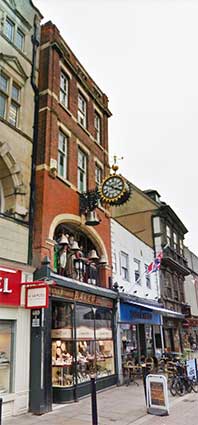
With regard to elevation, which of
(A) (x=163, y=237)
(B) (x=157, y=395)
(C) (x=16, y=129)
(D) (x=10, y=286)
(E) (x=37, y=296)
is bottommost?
(B) (x=157, y=395)

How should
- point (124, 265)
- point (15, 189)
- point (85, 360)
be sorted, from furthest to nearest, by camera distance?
point (124, 265) → point (85, 360) → point (15, 189)

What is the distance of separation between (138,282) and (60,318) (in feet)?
30.3

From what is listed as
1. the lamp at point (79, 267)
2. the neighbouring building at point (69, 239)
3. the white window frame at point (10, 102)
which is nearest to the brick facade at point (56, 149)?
the neighbouring building at point (69, 239)

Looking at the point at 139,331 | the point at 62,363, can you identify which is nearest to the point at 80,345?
the point at 62,363

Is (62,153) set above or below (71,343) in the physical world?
above

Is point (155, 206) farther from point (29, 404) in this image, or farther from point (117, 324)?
point (29, 404)

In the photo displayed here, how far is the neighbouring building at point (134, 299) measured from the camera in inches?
629

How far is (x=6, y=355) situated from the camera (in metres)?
9.64

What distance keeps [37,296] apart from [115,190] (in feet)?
17.1

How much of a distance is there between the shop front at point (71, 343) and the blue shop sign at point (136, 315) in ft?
3.13

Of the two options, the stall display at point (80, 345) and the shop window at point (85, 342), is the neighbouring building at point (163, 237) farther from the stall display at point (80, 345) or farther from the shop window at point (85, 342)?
the shop window at point (85, 342)

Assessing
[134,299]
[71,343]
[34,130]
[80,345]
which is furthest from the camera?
[134,299]

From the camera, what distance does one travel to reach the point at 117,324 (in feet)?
50.0

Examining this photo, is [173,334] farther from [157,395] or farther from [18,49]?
[18,49]
